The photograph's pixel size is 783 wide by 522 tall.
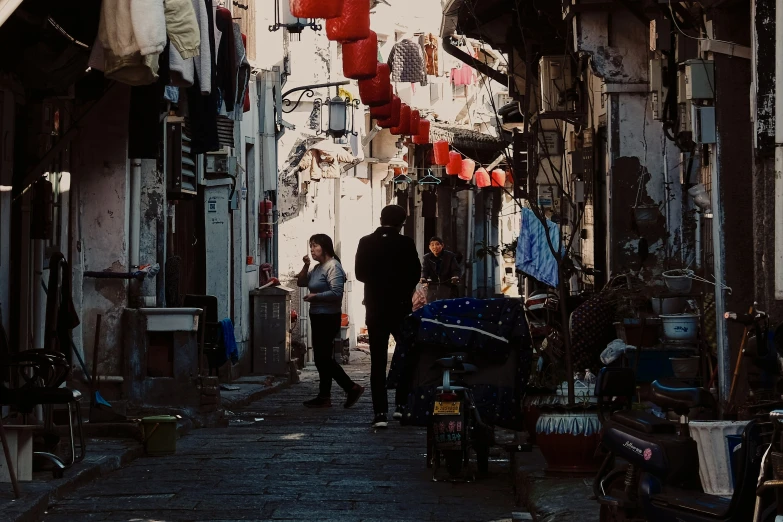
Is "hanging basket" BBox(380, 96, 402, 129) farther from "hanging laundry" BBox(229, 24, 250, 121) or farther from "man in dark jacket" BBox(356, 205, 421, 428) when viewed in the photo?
"man in dark jacket" BBox(356, 205, 421, 428)

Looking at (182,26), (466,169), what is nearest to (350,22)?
(182,26)

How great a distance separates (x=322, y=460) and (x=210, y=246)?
9468 mm

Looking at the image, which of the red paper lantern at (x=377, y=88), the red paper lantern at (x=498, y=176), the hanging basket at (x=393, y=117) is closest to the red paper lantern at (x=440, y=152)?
the red paper lantern at (x=498, y=176)

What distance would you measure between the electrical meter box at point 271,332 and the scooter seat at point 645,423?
44.5 feet

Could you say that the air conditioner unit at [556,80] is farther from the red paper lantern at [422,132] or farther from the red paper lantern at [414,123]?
the red paper lantern at [422,132]

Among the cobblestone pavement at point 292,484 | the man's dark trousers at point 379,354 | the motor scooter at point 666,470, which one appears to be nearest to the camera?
the motor scooter at point 666,470

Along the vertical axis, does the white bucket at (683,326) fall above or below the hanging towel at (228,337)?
above

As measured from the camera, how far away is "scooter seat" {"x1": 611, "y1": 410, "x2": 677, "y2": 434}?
648cm

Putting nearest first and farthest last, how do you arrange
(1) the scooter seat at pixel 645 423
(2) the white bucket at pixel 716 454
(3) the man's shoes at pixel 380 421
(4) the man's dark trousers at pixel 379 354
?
1. (2) the white bucket at pixel 716 454
2. (1) the scooter seat at pixel 645 423
3. (3) the man's shoes at pixel 380 421
4. (4) the man's dark trousers at pixel 379 354

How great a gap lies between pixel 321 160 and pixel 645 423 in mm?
21440

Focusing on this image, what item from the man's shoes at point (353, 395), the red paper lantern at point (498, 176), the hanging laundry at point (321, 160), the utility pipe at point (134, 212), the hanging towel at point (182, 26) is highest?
A: the red paper lantern at point (498, 176)

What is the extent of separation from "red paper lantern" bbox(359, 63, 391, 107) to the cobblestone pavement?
6.79 metres

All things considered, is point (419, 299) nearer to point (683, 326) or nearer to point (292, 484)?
point (683, 326)

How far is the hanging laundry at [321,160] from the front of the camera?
26984 mm
